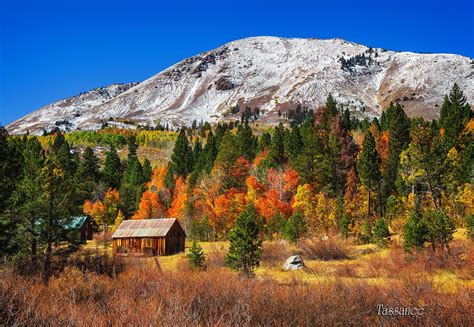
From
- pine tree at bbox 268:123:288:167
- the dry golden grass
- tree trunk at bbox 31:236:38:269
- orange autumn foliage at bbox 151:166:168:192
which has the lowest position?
tree trunk at bbox 31:236:38:269

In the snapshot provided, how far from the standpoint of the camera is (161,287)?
12594mm

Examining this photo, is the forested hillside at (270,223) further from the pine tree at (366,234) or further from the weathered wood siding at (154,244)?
the weathered wood siding at (154,244)

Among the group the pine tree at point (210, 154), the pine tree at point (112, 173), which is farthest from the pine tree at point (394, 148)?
the pine tree at point (112, 173)

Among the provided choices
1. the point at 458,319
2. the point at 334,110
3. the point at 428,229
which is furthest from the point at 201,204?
the point at 458,319

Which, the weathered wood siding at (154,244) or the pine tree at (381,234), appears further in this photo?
the weathered wood siding at (154,244)

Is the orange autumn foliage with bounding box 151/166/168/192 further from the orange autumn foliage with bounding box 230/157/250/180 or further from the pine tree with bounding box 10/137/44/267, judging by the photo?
the pine tree with bounding box 10/137/44/267

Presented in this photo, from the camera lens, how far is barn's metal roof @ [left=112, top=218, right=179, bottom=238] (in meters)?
47.5

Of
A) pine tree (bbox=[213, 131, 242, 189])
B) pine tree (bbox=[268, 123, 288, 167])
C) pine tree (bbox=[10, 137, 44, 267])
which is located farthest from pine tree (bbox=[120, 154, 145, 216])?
pine tree (bbox=[10, 137, 44, 267])

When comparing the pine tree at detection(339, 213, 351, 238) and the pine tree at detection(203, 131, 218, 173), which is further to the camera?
the pine tree at detection(203, 131, 218, 173)

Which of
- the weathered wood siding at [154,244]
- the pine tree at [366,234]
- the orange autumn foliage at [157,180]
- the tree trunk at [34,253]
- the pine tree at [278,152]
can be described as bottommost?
the weathered wood siding at [154,244]

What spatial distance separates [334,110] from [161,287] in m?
64.4

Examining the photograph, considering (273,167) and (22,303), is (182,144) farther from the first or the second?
(22,303)

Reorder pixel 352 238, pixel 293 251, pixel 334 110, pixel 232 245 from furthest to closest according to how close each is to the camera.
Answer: pixel 334 110, pixel 352 238, pixel 293 251, pixel 232 245

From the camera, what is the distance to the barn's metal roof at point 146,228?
156 feet
